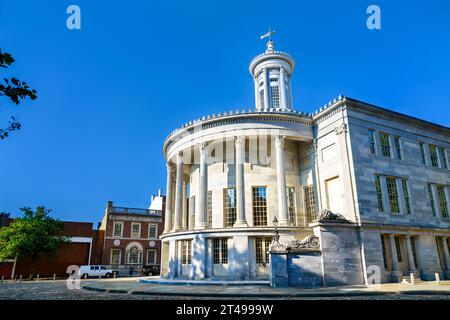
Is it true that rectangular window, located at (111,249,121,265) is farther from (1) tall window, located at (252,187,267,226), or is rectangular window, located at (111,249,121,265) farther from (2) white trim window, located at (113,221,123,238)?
(1) tall window, located at (252,187,267,226)

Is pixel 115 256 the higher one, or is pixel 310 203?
pixel 310 203

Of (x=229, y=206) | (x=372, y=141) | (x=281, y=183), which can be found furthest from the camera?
(x=229, y=206)

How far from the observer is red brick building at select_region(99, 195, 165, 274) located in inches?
1777

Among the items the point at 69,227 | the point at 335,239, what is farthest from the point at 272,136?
the point at 69,227

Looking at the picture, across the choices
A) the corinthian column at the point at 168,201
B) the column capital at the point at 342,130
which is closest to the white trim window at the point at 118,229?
the corinthian column at the point at 168,201

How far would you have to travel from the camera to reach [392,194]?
2377cm

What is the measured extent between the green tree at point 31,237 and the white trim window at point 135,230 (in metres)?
10.2

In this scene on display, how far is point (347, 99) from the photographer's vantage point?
919 inches

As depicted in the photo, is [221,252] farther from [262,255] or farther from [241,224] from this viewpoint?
[262,255]

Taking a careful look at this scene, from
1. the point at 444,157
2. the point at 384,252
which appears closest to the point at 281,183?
the point at 384,252

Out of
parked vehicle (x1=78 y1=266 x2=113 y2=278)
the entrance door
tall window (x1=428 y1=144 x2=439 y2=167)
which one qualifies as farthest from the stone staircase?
parked vehicle (x1=78 y1=266 x2=113 y2=278)

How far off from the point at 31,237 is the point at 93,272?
8143 mm

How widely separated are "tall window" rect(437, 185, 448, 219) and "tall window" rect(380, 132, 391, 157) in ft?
22.2
